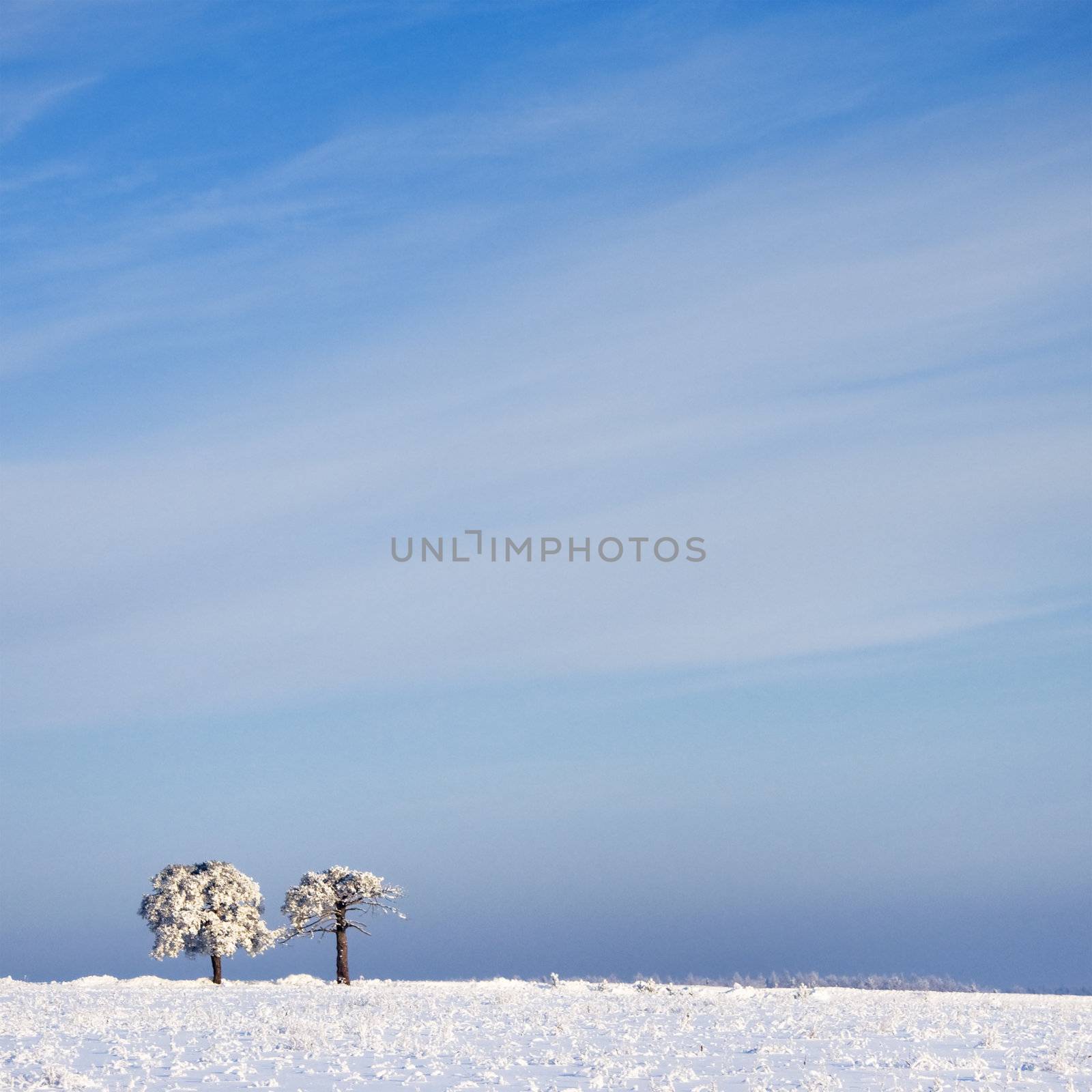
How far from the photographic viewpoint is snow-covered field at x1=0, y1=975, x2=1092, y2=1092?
20125 millimetres

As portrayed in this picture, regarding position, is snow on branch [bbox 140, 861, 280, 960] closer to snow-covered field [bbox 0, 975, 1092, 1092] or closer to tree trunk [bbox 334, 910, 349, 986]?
tree trunk [bbox 334, 910, 349, 986]

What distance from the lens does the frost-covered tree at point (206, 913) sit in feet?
197

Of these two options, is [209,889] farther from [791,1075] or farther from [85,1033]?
[791,1075]

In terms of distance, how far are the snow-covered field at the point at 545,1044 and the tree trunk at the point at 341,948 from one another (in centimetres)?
1664

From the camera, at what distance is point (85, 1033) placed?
27250mm

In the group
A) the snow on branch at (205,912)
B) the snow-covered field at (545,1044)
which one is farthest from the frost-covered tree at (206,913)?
the snow-covered field at (545,1044)

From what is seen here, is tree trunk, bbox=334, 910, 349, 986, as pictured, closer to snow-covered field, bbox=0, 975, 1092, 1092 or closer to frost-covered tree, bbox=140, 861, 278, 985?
frost-covered tree, bbox=140, 861, 278, 985

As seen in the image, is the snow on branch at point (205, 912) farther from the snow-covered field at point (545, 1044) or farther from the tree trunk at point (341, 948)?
the snow-covered field at point (545, 1044)

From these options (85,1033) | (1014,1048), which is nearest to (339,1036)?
(85,1033)

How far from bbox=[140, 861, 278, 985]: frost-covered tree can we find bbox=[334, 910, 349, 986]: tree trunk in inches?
160

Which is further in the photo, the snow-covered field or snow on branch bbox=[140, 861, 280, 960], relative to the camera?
snow on branch bbox=[140, 861, 280, 960]

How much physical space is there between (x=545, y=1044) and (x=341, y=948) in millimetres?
35086

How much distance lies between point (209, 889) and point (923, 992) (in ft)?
111

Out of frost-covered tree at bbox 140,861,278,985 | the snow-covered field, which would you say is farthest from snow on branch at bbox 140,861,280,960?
the snow-covered field
